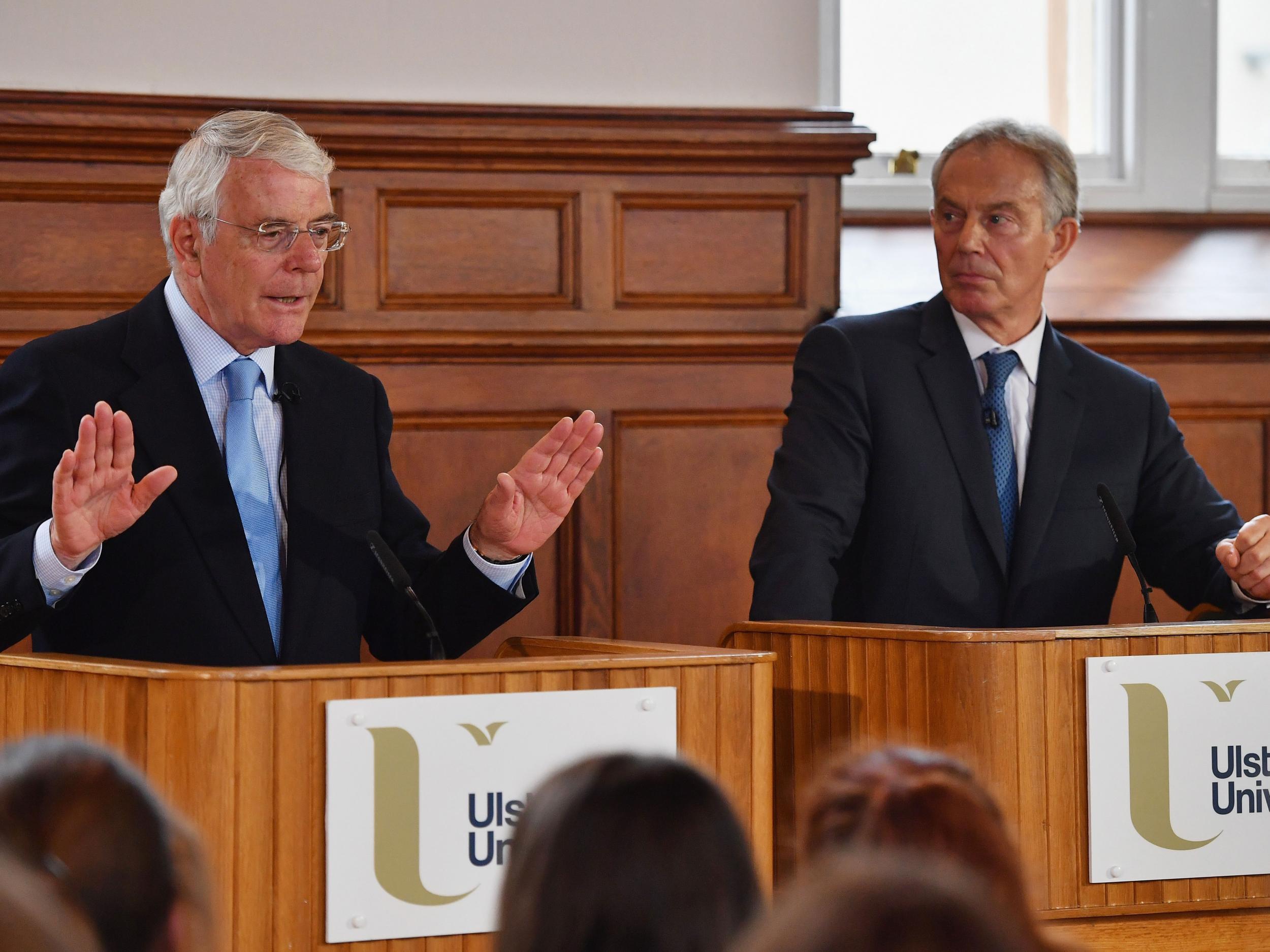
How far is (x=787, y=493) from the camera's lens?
295 cm

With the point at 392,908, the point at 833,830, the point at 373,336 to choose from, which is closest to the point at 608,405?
the point at 373,336

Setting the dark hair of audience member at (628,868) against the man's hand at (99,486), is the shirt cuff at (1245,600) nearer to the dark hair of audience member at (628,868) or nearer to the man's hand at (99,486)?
the man's hand at (99,486)

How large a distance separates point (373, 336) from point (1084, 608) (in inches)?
68.2

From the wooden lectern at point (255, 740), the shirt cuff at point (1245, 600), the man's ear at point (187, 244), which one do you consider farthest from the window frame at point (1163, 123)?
the wooden lectern at point (255, 740)

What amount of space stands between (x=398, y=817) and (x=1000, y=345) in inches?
67.6

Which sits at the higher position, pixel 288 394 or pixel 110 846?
pixel 288 394

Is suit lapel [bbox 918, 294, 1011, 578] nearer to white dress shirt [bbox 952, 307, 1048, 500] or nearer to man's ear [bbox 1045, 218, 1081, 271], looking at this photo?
white dress shirt [bbox 952, 307, 1048, 500]

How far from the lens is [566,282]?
3869 mm

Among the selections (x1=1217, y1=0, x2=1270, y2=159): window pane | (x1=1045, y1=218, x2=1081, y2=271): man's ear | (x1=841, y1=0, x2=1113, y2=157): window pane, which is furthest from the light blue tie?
(x1=1217, y1=0, x2=1270, y2=159): window pane

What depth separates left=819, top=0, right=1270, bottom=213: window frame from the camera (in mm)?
4711

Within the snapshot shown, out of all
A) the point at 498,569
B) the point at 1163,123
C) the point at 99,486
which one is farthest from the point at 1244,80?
the point at 99,486

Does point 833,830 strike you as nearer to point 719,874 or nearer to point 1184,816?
point 719,874

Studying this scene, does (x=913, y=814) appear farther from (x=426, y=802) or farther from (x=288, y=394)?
(x=288, y=394)

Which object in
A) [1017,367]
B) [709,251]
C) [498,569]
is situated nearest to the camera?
[498,569]
